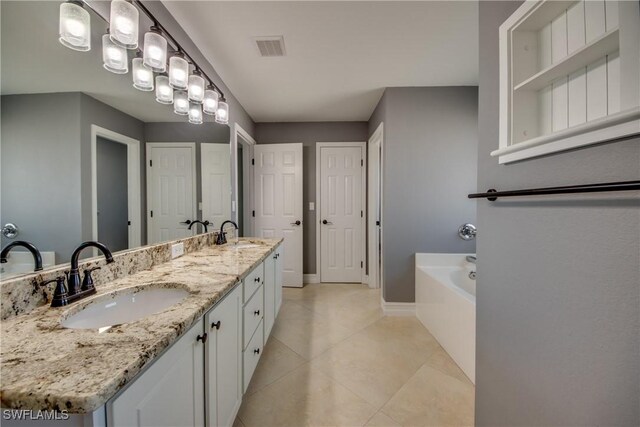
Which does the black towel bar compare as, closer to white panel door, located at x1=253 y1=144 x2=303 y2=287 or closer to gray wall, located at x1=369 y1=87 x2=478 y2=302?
gray wall, located at x1=369 y1=87 x2=478 y2=302

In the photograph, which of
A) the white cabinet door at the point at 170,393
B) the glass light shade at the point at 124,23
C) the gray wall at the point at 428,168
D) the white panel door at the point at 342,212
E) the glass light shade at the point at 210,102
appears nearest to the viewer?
the white cabinet door at the point at 170,393

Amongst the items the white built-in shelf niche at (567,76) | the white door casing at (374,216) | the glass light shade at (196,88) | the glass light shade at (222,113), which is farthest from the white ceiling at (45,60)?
the white door casing at (374,216)

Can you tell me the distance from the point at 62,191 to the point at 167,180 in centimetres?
65

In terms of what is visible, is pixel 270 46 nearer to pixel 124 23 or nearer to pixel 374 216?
pixel 124 23

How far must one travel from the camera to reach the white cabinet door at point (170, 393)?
54cm

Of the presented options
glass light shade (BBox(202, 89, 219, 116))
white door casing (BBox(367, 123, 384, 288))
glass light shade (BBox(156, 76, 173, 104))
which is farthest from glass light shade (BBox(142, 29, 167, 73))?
white door casing (BBox(367, 123, 384, 288))

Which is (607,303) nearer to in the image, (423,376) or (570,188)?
(570,188)

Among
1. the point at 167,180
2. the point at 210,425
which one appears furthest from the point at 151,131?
the point at 210,425

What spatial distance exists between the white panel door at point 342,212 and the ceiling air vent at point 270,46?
5.63ft

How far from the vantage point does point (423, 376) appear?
1644 millimetres

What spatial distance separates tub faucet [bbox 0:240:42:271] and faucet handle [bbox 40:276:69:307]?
77mm

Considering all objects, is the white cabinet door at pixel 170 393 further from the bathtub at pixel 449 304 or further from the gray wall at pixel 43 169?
the bathtub at pixel 449 304

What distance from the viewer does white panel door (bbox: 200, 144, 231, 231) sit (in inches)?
76.9

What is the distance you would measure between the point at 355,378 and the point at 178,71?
2319 millimetres
